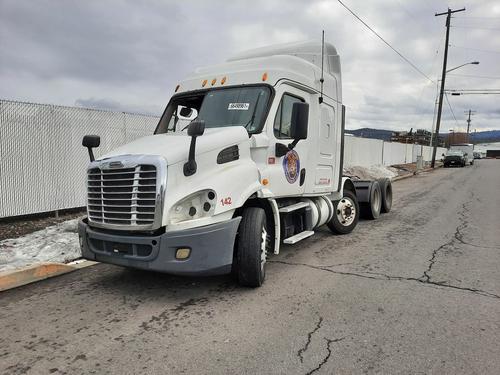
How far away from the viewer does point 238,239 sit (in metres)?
4.71

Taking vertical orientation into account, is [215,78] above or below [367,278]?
above

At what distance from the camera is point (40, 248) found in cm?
634

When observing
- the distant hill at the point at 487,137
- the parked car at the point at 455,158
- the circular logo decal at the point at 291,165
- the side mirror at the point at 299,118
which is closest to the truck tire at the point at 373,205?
the circular logo decal at the point at 291,165

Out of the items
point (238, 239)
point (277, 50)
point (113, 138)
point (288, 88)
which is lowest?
point (238, 239)

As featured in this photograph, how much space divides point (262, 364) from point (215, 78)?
165 inches

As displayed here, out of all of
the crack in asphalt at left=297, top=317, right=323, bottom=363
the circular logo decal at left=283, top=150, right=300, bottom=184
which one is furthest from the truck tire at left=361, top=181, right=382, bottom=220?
the crack in asphalt at left=297, top=317, right=323, bottom=363

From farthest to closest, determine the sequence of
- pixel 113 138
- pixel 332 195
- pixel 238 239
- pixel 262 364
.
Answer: pixel 113 138 → pixel 332 195 → pixel 238 239 → pixel 262 364

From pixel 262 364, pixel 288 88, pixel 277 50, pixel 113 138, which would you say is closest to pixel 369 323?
pixel 262 364

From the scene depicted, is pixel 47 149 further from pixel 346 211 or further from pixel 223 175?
pixel 346 211

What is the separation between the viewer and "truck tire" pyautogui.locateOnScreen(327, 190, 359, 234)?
794cm

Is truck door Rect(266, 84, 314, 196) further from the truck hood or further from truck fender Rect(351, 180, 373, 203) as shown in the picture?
truck fender Rect(351, 180, 373, 203)

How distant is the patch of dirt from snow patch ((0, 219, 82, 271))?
34 centimetres

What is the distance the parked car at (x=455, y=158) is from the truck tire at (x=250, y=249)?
40598 mm

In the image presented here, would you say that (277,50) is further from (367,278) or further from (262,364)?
(262,364)
